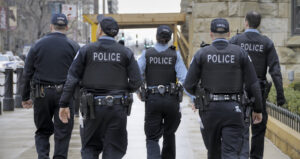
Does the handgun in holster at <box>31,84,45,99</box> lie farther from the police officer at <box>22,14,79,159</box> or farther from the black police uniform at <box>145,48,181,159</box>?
the black police uniform at <box>145,48,181,159</box>

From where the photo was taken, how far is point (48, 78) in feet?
26.1

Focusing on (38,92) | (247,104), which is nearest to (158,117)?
(247,104)

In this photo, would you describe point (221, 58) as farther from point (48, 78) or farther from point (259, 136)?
point (48, 78)

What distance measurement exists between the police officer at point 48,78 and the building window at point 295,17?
7.93 m

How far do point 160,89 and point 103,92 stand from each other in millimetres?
1661

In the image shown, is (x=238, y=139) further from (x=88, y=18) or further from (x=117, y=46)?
(x=88, y=18)

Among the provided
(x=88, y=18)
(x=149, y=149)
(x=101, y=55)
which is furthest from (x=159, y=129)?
(x=88, y=18)

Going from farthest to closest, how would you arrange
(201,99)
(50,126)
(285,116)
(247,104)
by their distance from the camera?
1. (285,116)
2. (50,126)
3. (247,104)
4. (201,99)

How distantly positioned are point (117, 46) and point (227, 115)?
145 cm

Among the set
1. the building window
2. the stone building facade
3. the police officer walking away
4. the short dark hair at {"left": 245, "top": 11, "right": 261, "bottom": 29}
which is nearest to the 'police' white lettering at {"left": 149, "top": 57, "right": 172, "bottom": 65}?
the police officer walking away

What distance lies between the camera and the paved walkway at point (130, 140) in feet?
30.5

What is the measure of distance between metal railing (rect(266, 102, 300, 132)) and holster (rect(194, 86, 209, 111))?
102 inches

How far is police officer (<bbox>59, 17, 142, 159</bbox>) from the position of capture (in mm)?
6375

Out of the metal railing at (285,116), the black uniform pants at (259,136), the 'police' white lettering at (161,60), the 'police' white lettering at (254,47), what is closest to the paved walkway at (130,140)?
the metal railing at (285,116)
